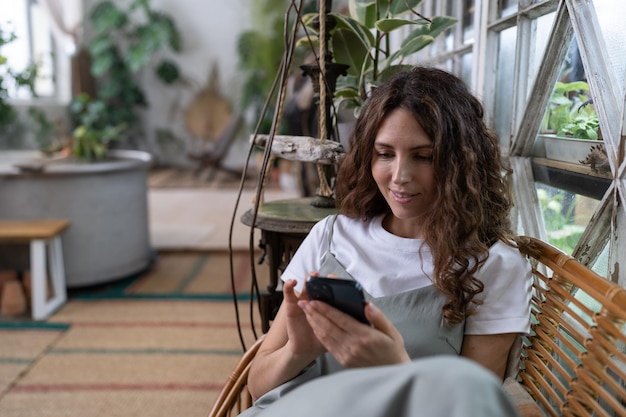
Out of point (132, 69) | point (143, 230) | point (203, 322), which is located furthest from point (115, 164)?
point (132, 69)

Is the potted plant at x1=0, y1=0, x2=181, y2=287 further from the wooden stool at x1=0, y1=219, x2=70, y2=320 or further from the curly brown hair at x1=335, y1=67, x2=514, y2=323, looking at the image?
the curly brown hair at x1=335, y1=67, x2=514, y2=323

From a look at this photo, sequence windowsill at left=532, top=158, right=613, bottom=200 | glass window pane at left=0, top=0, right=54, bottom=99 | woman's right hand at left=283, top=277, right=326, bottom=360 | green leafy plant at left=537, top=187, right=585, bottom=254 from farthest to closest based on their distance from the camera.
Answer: glass window pane at left=0, top=0, right=54, bottom=99 < green leafy plant at left=537, top=187, right=585, bottom=254 < windowsill at left=532, top=158, right=613, bottom=200 < woman's right hand at left=283, top=277, right=326, bottom=360

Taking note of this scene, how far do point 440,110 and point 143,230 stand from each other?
8.92ft

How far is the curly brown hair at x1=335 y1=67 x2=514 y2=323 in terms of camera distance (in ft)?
3.22

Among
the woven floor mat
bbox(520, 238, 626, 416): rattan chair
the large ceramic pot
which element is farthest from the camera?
the large ceramic pot

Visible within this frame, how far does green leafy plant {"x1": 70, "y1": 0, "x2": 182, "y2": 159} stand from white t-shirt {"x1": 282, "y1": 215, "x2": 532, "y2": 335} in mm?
6102

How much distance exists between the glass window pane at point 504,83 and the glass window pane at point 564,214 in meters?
0.24

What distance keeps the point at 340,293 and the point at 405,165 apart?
0.93 ft

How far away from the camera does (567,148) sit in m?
1.19

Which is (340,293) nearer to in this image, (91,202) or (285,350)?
(285,350)

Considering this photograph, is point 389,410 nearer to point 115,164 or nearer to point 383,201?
point 383,201

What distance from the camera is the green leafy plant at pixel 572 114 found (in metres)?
1.09

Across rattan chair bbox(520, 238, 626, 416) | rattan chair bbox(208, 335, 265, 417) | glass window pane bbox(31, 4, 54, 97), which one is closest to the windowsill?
rattan chair bbox(520, 238, 626, 416)

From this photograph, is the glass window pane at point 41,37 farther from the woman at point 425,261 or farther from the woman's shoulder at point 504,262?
the woman's shoulder at point 504,262
